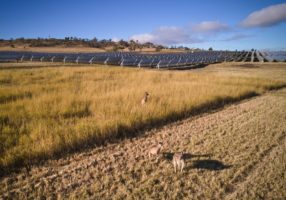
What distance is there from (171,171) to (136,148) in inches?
50.4

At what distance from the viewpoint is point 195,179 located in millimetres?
4539

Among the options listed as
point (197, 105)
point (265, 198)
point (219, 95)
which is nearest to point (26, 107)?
point (197, 105)

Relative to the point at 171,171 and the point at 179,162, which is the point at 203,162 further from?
the point at 171,171

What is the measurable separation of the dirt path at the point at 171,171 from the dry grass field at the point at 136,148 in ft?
0.06

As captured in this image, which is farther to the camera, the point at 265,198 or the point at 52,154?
the point at 52,154

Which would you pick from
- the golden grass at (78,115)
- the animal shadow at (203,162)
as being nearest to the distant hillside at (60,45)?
the golden grass at (78,115)

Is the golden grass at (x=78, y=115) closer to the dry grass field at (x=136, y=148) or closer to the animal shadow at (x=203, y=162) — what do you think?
the dry grass field at (x=136, y=148)

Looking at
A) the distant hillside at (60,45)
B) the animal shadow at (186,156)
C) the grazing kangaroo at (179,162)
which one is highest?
the distant hillside at (60,45)

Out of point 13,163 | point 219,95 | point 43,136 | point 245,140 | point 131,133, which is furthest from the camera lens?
point 219,95

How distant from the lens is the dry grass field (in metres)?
4.20

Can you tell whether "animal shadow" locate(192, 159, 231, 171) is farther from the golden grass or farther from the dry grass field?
the golden grass

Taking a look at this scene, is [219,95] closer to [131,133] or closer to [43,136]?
[131,133]

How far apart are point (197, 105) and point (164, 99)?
129cm

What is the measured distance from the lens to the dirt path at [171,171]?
4.09 metres
